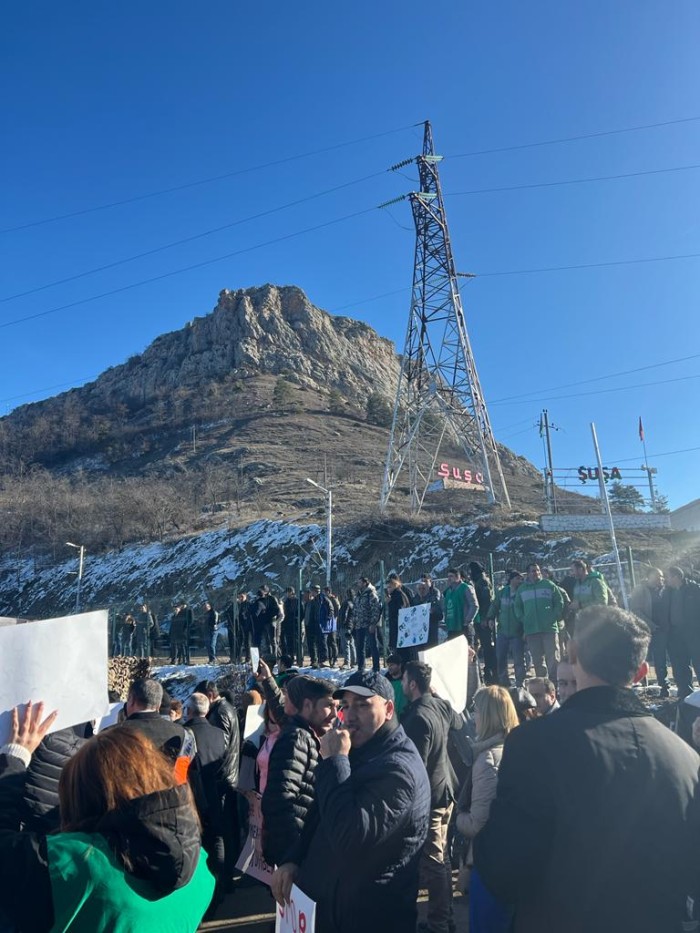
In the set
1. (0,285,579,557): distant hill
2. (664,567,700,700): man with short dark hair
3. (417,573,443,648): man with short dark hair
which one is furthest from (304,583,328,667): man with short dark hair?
(0,285,579,557): distant hill

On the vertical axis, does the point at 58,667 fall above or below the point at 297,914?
above

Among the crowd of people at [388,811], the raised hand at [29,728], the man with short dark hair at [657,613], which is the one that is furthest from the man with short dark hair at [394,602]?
the raised hand at [29,728]

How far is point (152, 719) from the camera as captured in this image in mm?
3939

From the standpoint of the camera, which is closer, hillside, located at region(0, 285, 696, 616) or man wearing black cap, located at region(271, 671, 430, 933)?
man wearing black cap, located at region(271, 671, 430, 933)

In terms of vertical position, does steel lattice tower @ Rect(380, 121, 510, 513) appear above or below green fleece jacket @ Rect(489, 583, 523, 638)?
above

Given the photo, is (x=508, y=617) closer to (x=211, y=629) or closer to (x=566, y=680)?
(x=566, y=680)

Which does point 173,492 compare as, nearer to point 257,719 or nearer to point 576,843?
point 257,719

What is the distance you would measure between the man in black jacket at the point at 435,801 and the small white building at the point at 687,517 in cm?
2551

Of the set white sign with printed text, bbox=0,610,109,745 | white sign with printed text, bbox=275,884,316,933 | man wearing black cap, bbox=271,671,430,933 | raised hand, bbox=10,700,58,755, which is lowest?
white sign with printed text, bbox=275,884,316,933

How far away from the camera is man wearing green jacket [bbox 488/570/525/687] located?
32.2 ft

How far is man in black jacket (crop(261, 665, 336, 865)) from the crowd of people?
0.01m

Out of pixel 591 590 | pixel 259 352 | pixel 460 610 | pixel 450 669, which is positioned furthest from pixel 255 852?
pixel 259 352

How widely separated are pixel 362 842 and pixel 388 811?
0.16 meters

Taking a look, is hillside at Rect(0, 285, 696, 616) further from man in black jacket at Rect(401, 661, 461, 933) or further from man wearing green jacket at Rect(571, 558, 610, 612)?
man in black jacket at Rect(401, 661, 461, 933)
